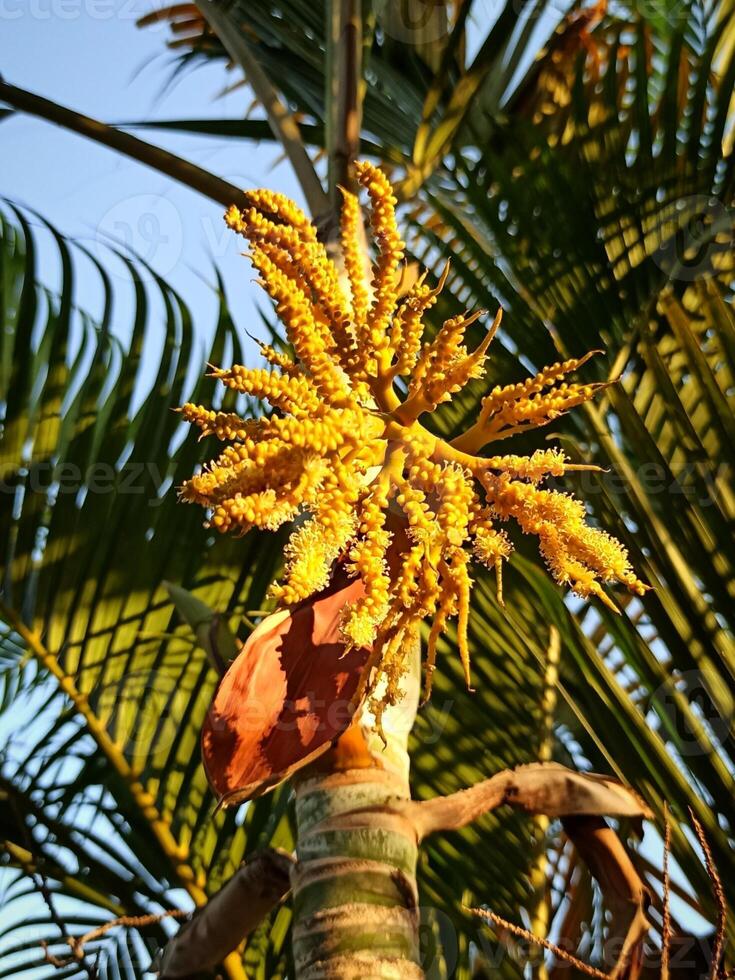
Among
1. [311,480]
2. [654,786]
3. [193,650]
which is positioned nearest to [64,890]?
[193,650]

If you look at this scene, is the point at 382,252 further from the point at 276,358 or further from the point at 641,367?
the point at 641,367

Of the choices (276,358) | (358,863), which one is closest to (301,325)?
(276,358)

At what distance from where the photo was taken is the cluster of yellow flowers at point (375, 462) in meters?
1.01

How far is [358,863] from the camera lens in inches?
41.9

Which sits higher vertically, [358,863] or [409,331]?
[409,331]

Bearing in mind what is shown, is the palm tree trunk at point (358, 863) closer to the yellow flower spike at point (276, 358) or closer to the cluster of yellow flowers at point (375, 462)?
the cluster of yellow flowers at point (375, 462)

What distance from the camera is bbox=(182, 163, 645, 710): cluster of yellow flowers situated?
1011mm

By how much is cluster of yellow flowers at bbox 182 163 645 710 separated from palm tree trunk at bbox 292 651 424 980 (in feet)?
0.27

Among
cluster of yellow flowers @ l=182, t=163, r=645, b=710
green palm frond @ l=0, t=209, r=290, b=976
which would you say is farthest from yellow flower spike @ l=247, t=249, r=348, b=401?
green palm frond @ l=0, t=209, r=290, b=976

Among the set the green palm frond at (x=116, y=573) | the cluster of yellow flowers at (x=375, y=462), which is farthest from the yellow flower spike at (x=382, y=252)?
the green palm frond at (x=116, y=573)

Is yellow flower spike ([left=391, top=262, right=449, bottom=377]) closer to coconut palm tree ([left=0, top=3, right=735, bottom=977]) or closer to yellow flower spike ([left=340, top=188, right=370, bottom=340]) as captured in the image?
yellow flower spike ([left=340, top=188, right=370, bottom=340])

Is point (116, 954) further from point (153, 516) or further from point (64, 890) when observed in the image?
point (153, 516)

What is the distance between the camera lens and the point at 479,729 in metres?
1.80

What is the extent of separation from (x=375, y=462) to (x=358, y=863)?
0.37m
